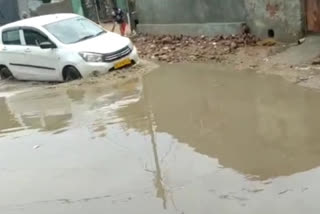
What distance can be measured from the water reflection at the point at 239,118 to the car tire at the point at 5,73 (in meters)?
4.51

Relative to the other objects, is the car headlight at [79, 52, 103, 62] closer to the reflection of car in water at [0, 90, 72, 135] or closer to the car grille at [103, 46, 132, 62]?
the car grille at [103, 46, 132, 62]

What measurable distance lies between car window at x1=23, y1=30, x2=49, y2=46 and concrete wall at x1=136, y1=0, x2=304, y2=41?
4389 mm

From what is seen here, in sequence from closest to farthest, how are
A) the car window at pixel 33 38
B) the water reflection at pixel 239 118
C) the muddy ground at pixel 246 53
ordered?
the water reflection at pixel 239 118 → the muddy ground at pixel 246 53 → the car window at pixel 33 38

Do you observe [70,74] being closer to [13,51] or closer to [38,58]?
[38,58]

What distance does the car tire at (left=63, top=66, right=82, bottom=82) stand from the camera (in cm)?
1256

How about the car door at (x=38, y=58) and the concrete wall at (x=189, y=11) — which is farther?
the concrete wall at (x=189, y=11)

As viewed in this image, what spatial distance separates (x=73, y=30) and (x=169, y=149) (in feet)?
22.5

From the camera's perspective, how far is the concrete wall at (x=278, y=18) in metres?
12.9

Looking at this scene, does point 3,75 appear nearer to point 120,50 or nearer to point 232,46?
point 120,50

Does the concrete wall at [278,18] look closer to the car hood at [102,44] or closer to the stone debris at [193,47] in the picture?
the stone debris at [193,47]

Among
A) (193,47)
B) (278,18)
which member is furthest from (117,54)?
(278,18)

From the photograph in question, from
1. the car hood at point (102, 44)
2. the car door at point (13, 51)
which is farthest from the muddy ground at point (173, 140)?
the car door at point (13, 51)

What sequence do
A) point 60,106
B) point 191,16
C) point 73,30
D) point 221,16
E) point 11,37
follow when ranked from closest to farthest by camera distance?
1. point 60,106
2. point 73,30
3. point 11,37
4. point 221,16
5. point 191,16

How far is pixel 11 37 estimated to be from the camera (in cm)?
1411
